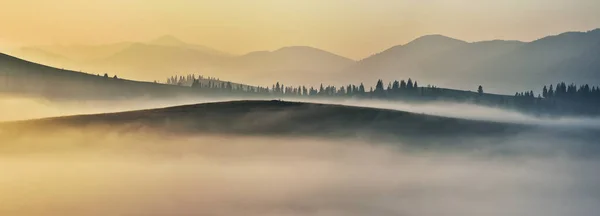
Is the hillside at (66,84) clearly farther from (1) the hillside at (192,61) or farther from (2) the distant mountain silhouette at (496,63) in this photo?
(2) the distant mountain silhouette at (496,63)

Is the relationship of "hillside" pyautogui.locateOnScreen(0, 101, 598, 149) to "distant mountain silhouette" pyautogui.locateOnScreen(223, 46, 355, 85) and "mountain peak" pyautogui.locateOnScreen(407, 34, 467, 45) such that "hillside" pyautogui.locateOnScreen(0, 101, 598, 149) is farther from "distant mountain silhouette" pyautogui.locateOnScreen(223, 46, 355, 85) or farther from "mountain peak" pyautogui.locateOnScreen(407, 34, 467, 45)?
"mountain peak" pyautogui.locateOnScreen(407, 34, 467, 45)

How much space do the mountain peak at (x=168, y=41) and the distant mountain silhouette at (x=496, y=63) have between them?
0.67 metres

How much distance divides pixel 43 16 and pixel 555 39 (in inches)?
80.9

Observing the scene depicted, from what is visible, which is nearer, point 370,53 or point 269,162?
point 269,162

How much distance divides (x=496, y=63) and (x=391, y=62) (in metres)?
0.42

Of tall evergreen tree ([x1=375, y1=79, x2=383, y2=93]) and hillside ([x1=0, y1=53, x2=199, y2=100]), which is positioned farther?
tall evergreen tree ([x1=375, y1=79, x2=383, y2=93])

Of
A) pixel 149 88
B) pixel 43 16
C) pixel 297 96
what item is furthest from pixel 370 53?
pixel 43 16

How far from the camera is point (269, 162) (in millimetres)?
1785

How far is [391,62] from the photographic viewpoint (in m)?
1.89

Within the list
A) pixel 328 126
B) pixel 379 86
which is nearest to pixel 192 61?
pixel 328 126

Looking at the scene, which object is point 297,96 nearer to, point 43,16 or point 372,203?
point 372,203

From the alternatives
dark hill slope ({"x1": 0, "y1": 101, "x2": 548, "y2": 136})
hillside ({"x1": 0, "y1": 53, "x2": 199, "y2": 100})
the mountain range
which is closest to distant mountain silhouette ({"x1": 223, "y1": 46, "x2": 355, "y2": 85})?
the mountain range

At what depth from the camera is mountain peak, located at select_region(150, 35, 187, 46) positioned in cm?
184

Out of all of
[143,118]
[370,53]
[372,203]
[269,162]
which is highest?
[370,53]
